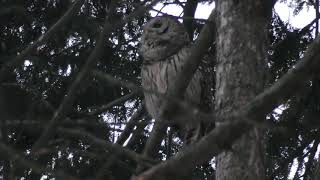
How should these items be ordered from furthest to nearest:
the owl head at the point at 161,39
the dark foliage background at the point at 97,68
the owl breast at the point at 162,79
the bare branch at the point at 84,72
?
1. the owl head at the point at 161,39
2. the owl breast at the point at 162,79
3. the dark foliage background at the point at 97,68
4. the bare branch at the point at 84,72

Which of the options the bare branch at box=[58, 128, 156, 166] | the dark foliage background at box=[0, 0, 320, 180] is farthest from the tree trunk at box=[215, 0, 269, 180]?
the bare branch at box=[58, 128, 156, 166]

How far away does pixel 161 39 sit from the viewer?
5.57 metres

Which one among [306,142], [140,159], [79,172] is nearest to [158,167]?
[140,159]

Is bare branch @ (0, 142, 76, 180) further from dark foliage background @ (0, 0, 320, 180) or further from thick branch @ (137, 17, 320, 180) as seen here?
dark foliage background @ (0, 0, 320, 180)

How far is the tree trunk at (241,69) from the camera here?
325 centimetres

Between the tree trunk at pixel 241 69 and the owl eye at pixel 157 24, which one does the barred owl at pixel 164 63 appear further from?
the tree trunk at pixel 241 69

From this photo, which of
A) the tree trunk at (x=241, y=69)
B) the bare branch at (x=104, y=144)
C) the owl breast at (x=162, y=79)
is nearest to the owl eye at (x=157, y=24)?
the owl breast at (x=162, y=79)

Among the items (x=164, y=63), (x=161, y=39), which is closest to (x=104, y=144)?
(x=164, y=63)

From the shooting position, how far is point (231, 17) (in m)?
3.49

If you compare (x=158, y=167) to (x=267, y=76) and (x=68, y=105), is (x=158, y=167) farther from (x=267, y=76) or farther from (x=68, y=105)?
(x=267, y=76)

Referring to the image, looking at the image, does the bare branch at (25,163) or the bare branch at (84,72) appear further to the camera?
the bare branch at (84,72)

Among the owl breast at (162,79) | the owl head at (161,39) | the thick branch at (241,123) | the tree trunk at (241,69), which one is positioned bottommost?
the thick branch at (241,123)

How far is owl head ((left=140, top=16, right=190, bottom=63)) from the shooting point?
17.3ft

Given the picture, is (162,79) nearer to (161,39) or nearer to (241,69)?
(161,39)
